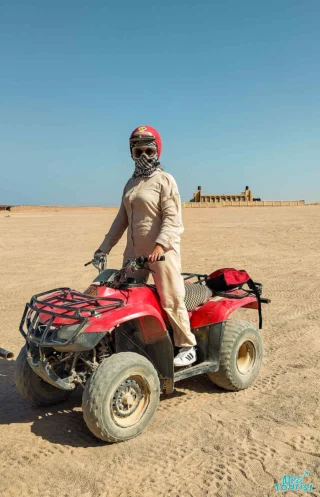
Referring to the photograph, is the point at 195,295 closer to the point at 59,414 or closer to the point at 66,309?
the point at 66,309

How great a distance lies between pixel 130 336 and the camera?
446 centimetres

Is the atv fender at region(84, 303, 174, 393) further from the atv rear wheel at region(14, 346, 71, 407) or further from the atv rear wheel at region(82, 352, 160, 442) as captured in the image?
the atv rear wheel at region(14, 346, 71, 407)

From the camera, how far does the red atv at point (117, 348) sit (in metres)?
3.77

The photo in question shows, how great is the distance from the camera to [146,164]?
175 inches

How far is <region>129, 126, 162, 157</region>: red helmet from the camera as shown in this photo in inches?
171

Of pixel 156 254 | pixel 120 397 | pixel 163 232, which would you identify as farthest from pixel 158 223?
pixel 120 397

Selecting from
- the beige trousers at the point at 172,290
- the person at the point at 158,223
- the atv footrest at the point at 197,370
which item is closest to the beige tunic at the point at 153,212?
the person at the point at 158,223

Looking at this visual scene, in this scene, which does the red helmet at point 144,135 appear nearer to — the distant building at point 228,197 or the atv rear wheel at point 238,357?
the atv rear wheel at point 238,357

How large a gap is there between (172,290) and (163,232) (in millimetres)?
526

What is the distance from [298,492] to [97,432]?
1497 mm

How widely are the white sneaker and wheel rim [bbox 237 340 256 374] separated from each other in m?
0.77

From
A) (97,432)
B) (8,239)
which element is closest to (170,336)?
(97,432)

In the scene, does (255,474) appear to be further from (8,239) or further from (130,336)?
(8,239)

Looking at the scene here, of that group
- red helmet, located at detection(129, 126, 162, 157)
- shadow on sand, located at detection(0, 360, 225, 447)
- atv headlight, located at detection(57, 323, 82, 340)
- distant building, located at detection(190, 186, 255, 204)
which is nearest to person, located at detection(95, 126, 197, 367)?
red helmet, located at detection(129, 126, 162, 157)
